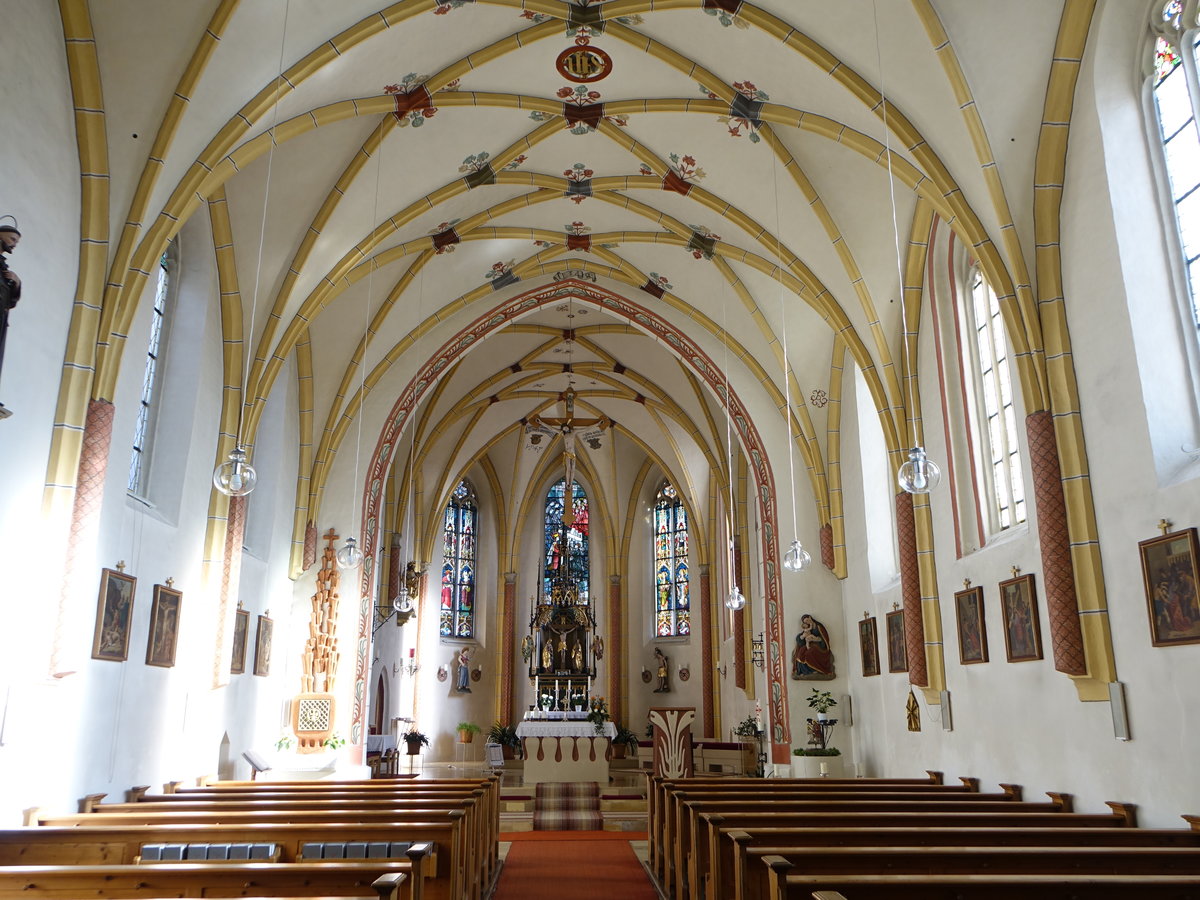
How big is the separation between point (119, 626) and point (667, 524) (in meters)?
21.6

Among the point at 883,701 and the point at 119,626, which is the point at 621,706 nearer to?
the point at 883,701

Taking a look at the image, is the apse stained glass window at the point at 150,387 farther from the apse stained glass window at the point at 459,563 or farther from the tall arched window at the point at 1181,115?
the apse stained glass window at the point at 459,563

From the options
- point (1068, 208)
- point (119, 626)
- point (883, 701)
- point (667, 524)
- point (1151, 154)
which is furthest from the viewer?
point (667, 524)

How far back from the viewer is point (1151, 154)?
9.03 m

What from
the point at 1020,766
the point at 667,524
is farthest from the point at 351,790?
the point at 667,524

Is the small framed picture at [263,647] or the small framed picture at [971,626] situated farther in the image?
the small framed picture at [263,647]

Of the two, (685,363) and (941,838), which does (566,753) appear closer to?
(685,363)

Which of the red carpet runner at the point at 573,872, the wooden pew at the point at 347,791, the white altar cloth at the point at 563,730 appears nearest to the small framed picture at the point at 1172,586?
the red carpet runner at the point at 573,872

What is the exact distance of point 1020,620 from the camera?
10.7m

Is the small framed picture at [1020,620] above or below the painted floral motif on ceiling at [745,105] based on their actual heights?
below

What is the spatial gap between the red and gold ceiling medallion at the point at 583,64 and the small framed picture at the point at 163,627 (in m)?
8.19

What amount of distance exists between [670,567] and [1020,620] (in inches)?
786

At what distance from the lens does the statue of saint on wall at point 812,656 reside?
16.8 metres

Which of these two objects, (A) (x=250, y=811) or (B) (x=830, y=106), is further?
(B) (x=830, y=106)
